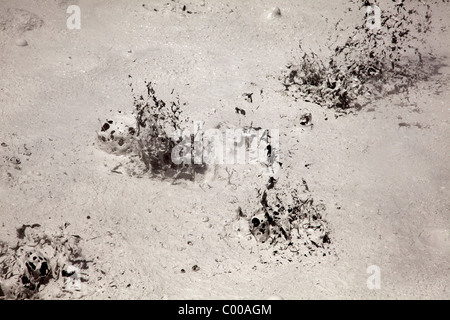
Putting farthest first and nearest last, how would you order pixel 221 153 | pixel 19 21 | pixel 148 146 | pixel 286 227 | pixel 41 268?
pixel 19 21, pixel 221 153, pixel 148 146, pixel 286 227, pixel 41 268

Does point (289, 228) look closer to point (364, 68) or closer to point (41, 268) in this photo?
point (41, 268)

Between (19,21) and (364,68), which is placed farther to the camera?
(19,21)

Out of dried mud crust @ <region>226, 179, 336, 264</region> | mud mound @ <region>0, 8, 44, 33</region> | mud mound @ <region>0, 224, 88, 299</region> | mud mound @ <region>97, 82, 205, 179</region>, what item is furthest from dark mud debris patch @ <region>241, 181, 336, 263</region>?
mud mound @ <region>0, 8, 44, 33</region>

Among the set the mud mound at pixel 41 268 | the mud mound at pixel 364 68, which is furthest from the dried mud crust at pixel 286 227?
the mud mound at pixel 364 68

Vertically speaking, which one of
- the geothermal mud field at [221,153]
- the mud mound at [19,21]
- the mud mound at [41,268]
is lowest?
the mud mound at [41,268]

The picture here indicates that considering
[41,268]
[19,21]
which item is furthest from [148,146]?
[19,21]

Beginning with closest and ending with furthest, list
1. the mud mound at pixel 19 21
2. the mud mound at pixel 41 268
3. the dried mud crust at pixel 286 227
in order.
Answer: the mud mound at pixel 41 268 → the dried mud crust at pixel 286 227 → the mud mound at pixel 19 21

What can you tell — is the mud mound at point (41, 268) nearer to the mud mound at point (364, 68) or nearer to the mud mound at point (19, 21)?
the mud mound at point (364, 68)
